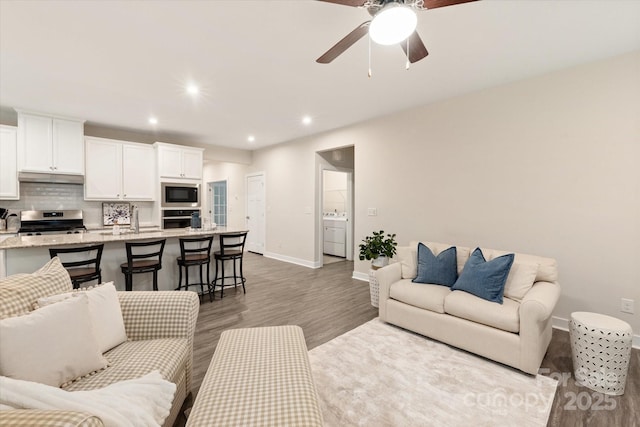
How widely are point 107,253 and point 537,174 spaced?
5.07m

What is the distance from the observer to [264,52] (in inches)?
101

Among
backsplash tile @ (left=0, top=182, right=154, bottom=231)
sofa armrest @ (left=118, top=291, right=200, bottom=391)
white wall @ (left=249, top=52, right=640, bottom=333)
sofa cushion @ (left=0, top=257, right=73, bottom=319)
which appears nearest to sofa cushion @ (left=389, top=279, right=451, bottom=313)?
white wall @ (left=249, top=52, right=640, bottom=333)

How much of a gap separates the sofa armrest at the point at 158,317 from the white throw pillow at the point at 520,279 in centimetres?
267

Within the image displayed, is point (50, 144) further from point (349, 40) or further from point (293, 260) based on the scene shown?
point (349, 40)

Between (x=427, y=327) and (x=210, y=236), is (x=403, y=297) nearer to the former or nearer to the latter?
(x=427, y=327)

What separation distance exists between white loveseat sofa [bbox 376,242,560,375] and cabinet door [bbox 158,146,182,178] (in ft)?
14.8

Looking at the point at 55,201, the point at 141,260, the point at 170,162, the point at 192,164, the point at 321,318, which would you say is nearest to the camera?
the point at 321,318

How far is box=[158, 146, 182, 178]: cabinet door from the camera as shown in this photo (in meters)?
5.25

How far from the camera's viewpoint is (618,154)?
263cm

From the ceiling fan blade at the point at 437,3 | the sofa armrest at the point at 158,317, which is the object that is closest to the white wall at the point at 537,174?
the ceiling fan blade at the point at 437,3

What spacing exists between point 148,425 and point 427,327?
2.41 m

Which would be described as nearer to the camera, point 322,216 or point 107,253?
point 107,253

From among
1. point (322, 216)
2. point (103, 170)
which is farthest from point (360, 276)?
point (103, 170)

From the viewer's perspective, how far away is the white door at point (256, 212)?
7.02 meters
